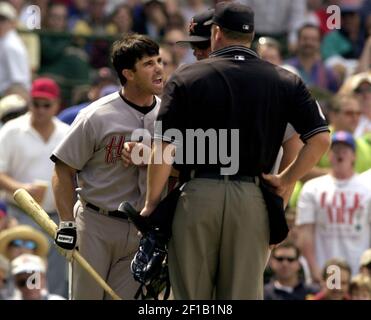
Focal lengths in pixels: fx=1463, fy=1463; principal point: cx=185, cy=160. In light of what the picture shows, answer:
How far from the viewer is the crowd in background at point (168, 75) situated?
1227cm

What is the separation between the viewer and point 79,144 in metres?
9.02

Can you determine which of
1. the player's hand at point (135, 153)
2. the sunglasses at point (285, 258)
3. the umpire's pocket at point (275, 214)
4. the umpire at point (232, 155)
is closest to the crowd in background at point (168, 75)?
the sunglasses at point (285, 258)

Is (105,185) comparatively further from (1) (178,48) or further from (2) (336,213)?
(1) (178,48)

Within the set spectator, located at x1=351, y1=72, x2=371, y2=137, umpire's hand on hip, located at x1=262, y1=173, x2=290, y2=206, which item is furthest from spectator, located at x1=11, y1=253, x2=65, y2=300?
spectator, located at x1=351, y1=72, x2=371, y2=137

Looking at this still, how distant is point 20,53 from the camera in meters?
16.0

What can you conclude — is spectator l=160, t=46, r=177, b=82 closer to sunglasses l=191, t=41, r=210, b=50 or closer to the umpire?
sunglasses l=191, t=41, r=210, b=50

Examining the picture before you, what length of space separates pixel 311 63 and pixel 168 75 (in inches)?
84.0

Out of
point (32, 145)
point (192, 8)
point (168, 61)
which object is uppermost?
point (192, 8)

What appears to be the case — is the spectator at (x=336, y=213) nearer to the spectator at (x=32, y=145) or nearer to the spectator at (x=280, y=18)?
the spectator at (x=32, y=145)

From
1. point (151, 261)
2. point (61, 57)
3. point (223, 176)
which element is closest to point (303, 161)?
point (223, 176)

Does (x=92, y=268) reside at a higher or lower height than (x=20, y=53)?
lower
